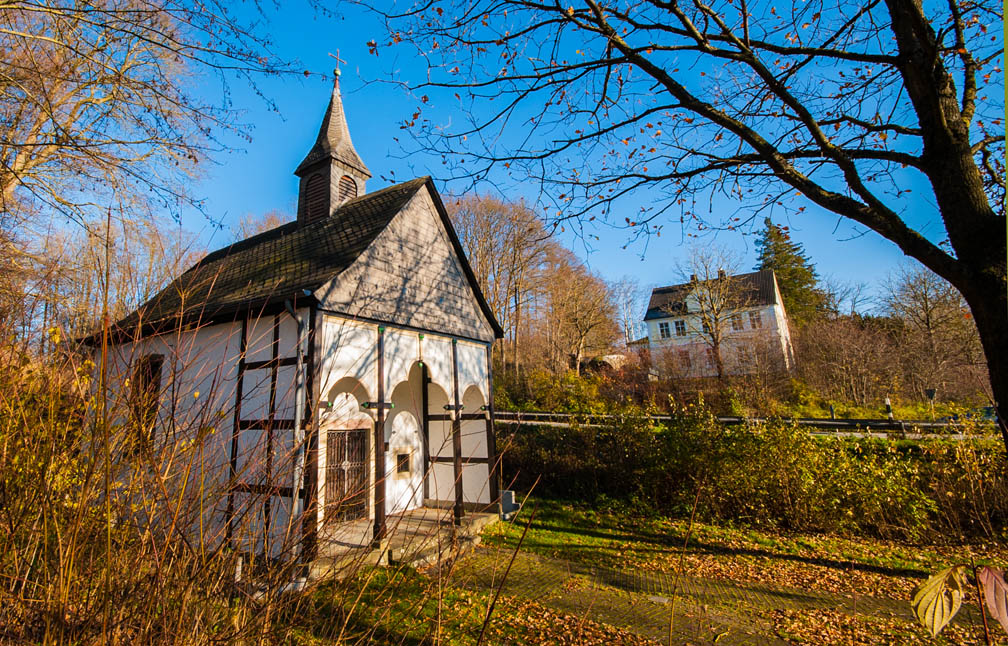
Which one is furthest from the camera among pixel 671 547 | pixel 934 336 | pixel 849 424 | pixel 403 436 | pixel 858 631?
pixel 934 336

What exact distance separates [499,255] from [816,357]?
17.4 m

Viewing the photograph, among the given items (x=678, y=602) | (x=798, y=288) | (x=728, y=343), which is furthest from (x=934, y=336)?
(x=678, y=602)

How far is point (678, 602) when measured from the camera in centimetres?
653

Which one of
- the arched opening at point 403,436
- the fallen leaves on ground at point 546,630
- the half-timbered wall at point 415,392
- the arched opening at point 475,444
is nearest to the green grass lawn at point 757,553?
the arched opening at point 475,444

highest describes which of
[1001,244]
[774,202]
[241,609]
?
[774,202]

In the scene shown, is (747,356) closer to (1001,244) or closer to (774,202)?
(774,202)

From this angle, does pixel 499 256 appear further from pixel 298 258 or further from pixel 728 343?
pixel 298 258

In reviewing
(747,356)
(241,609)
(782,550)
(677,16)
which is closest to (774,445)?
(782,550)

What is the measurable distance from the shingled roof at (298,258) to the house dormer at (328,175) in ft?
1.62

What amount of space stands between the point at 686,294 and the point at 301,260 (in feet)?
76.8

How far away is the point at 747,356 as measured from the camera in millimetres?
24703

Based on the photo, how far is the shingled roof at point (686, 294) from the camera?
29.1 metres

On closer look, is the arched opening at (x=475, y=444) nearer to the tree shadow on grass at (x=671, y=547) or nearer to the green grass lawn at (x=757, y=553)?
the green grass lawn at (x=757, y=553)

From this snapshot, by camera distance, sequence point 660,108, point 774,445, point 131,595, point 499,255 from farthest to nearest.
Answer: point 499,255
point 774,445
point 660,108
point 131,595
